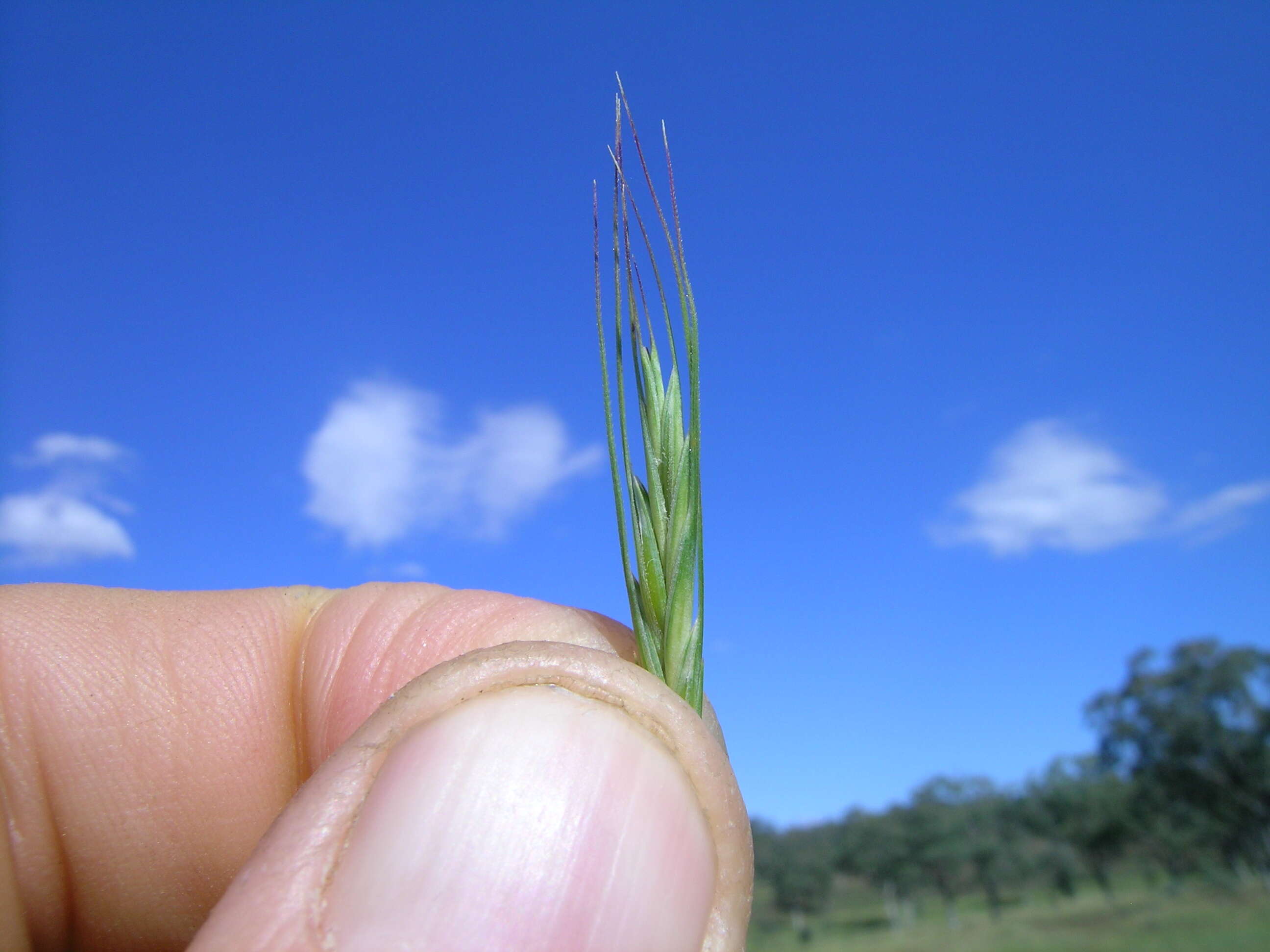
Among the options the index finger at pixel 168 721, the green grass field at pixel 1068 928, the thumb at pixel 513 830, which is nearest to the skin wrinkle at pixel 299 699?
the index finger at pixel 168 721

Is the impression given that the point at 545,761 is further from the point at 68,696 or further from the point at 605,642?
the point at 68,696

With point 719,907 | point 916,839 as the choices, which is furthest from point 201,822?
point 916,839

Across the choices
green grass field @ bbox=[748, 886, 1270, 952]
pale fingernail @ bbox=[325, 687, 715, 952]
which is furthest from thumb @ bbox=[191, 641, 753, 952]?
green grass field @ bbox=[748, 886, 1270, 952]

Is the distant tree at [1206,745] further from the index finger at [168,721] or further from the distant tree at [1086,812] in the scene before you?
the index finger at [168,721]

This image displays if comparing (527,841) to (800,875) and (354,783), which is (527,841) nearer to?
(354,783)

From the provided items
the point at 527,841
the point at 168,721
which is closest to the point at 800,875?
the point at 168,721

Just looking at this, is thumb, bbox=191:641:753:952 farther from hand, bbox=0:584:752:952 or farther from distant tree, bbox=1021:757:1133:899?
distant tree, bbox=1021:757:1133:899

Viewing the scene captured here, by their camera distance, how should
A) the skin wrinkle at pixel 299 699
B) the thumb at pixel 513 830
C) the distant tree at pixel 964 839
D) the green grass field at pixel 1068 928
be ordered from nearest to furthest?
the thumb at pixel 513 830, the skin wrinkle at pixel 299 699, the green grass field at pixel 1068 928, the distant tree at pixel 964 839
